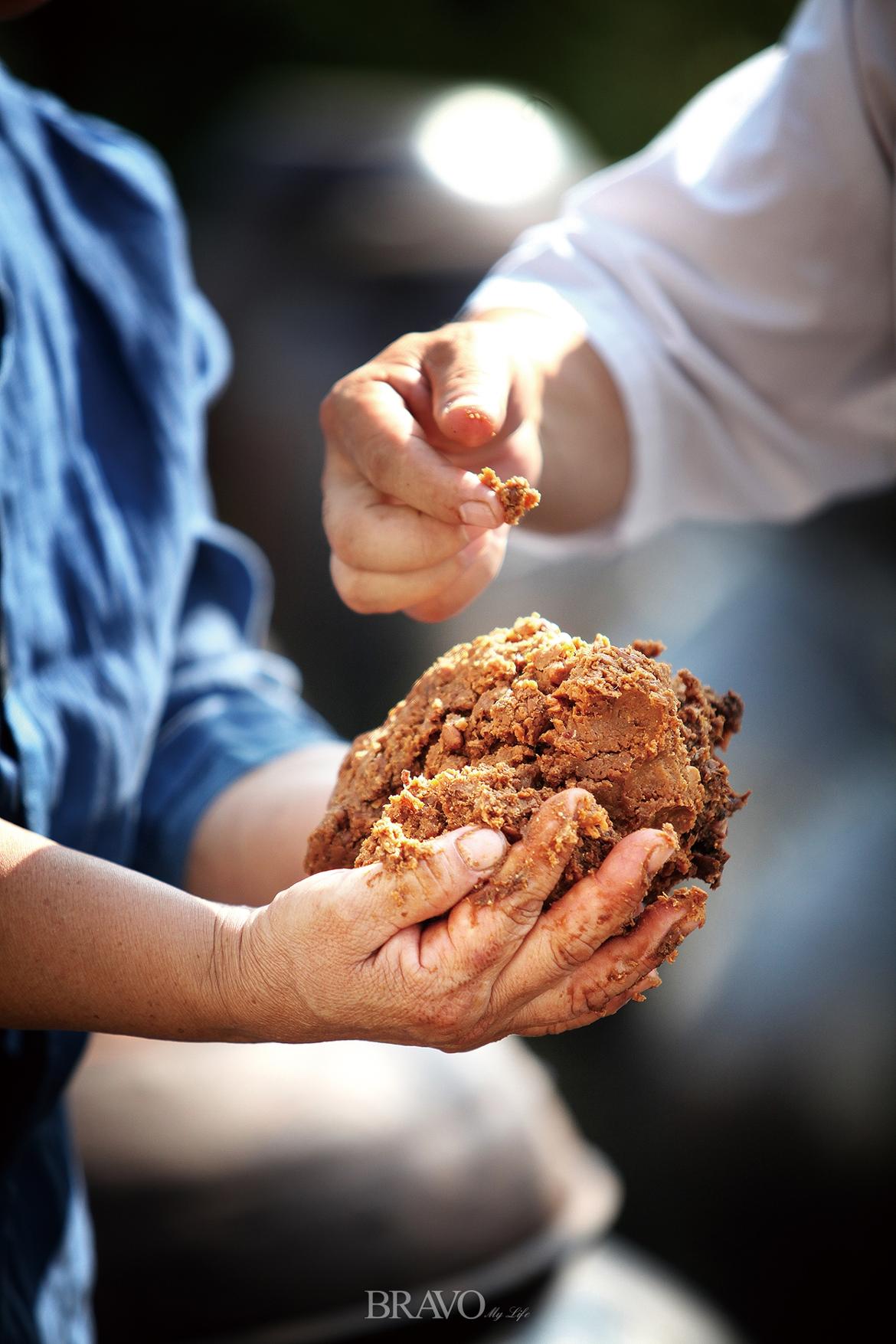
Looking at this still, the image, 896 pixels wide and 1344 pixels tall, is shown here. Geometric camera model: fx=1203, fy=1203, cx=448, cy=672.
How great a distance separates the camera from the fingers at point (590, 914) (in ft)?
1.55

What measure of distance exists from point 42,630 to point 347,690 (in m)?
0.19

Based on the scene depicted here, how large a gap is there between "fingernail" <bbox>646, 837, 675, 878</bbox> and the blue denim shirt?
1.11 feet

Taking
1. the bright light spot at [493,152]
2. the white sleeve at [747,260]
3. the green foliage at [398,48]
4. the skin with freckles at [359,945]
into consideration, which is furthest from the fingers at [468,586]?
the green foliage at [398,48]

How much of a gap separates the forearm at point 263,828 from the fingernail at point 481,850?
197 mm

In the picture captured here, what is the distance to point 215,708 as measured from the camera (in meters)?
0.87

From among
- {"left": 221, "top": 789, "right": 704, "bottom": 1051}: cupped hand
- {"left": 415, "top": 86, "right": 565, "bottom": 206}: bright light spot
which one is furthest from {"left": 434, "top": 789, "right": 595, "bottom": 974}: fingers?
{"left": 415, "top": 86, "right": 565, "bottom": 206}: bright light spot

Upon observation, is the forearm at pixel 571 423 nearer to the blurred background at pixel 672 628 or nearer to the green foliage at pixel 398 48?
the blurred background at pixel 672 628

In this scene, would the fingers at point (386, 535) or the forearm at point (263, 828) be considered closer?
the fingers at point (386, 535)

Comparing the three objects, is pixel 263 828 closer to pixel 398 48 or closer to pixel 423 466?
pixel 423 466

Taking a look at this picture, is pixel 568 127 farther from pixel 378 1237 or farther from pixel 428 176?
pixel 378 1237

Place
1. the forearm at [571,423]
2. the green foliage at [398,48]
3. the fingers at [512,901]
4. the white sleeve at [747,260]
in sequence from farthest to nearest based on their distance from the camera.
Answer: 1. the green foliage at [398,48]
2. the white sleeve at [747,260]
3. the forearm at [571,423]
4. the fingers at [512,901]

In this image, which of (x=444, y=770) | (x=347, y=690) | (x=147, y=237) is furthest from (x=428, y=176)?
(x=444, y=770)

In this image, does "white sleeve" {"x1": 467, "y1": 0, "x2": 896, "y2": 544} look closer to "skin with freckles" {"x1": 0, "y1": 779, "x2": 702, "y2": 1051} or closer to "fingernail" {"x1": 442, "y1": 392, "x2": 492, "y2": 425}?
"fingernail" {"x1": 442, "y1": 392, "x2": 492, "y2": 425}

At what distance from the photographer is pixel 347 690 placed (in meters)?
0.78
